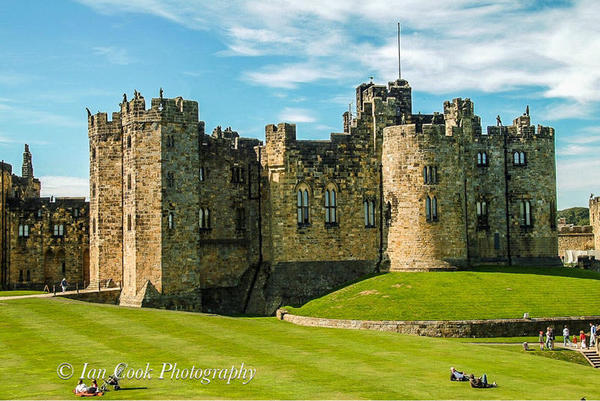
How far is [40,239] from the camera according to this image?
2618 inches

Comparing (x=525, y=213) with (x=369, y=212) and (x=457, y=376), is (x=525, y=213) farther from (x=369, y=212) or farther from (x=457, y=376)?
(x=457, y=376)

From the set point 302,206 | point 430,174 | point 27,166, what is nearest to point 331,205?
point 302,206

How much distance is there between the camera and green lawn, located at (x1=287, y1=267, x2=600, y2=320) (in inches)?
1836

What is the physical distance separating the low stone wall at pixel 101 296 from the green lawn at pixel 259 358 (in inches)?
201

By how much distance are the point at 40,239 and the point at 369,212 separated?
28.3m

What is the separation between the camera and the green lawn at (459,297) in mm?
46625

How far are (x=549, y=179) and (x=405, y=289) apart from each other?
61.2 feet

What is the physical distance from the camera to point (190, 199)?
5172cm

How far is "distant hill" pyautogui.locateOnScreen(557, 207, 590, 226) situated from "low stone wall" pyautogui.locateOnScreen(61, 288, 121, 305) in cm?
12266

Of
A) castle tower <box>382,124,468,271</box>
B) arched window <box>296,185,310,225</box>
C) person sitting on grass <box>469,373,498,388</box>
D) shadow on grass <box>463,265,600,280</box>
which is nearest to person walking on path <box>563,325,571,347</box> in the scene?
shadow on grass <box>463,265,600,280</box>

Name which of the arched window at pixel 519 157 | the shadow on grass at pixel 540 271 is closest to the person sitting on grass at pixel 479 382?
the shadow on grass at pixel 540 271

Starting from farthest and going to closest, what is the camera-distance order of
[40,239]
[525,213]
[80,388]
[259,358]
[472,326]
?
[40,239] → [525,213] → [472,326] → [259,358] → [80,388]

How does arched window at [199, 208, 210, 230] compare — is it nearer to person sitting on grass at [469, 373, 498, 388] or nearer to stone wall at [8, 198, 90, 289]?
stone wall at [8, 198, 90, 289]

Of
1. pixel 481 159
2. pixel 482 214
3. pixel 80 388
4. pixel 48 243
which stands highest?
pixel 481 159
